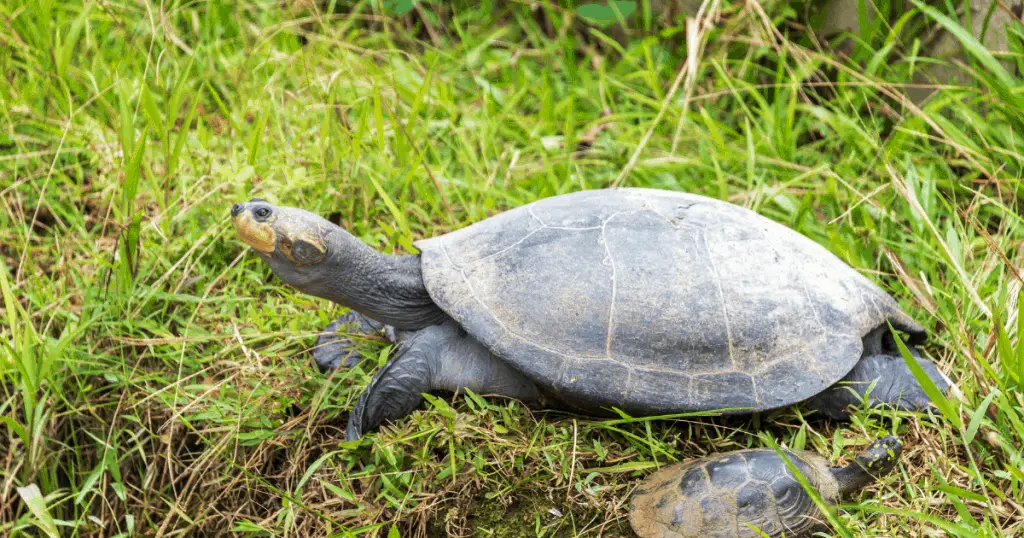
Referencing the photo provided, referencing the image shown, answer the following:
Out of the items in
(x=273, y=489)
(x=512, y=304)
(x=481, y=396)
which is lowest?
(x=273, y=489)

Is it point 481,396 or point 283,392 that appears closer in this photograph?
point 481,396

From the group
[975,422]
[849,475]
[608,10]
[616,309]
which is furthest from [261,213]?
[608,10]

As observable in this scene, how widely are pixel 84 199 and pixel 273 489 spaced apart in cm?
195

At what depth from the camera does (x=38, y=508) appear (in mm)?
2643

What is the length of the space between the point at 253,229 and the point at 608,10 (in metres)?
2.68

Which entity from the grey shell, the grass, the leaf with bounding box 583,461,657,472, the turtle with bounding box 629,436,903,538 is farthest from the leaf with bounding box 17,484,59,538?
the turtle with bounding box 629,436,903,538

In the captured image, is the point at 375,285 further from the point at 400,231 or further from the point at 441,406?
the point at 400,231

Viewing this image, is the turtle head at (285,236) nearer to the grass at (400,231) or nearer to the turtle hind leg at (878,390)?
the grass at (400,231)

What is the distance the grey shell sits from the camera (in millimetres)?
2410

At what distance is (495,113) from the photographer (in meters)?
4.27

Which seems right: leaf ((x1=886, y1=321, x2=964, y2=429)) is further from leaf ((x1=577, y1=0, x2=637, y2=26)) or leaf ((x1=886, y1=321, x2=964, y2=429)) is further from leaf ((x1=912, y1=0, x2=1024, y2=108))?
leaf ((x1=577, y1=0, x2=637, y2=26))

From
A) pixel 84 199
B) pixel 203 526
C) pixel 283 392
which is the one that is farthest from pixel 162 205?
pixel 203 526

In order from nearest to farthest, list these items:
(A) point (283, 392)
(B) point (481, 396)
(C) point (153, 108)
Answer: (B) point (481, 396), (A) point (283, 392), (C) point (153, 108)

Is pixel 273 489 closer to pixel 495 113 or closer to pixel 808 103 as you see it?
pixel 495 113
